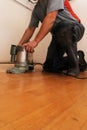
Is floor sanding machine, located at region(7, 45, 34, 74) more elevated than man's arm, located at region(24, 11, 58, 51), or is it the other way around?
man's arm, located at region(24, 11, 58, 51)

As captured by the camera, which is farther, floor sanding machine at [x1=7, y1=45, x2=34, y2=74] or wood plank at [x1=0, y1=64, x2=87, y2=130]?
floor sanding machine at [x1=7, y1=45, x2=34, y2=74]

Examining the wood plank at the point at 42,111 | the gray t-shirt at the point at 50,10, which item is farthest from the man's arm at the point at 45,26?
the wood plank at the point at 42,111

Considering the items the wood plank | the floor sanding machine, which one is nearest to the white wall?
the floor sanding machine

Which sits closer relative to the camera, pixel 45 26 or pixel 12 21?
pixel 45 26

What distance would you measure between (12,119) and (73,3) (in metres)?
2.17

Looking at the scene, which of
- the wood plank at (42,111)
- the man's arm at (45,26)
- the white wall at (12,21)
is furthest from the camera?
the white wall at (12,21)

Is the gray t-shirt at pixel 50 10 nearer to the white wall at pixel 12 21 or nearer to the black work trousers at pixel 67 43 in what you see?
the black work trousers at pixel 67 43

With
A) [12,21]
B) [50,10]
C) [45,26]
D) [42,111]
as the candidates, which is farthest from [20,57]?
[42,111]

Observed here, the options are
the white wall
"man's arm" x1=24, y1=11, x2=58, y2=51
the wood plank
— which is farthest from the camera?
the white wall

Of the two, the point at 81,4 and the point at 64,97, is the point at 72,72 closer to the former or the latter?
the point at 64,97

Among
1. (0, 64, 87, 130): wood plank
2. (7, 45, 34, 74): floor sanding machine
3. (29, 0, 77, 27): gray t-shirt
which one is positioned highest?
(29, 0, 77, 27): gray t-shirt

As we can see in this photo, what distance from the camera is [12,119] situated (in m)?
0.53

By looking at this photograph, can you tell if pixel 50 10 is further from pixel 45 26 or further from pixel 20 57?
pixel 20 57

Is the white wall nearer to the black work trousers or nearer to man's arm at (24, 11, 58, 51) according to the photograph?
the black work trousers
